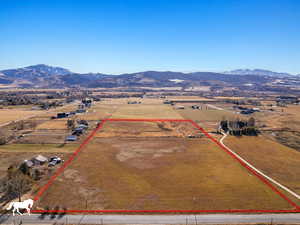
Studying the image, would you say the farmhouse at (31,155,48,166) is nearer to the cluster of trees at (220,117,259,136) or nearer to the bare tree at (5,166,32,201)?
the bare tree at (5,166,32,201)

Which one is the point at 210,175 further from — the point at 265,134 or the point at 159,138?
the point at 265,134

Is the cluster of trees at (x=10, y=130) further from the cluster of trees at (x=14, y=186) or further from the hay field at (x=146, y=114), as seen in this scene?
the hay field at (x=146, y=114)

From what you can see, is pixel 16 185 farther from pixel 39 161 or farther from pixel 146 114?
pixel 146 114

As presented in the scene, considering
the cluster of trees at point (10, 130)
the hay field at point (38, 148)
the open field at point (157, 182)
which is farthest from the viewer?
the cluster of trees at point (10, 130)

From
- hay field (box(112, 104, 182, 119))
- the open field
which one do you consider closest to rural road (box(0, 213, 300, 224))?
the open field

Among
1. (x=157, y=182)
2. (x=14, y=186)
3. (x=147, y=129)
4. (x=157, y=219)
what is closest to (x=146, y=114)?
(x=147, y=129)

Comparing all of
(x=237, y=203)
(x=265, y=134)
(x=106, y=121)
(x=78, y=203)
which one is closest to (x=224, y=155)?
(x=237, y=203)

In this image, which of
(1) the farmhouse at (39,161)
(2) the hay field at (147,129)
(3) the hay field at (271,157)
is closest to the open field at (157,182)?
(3) the hay field at (271,157)
